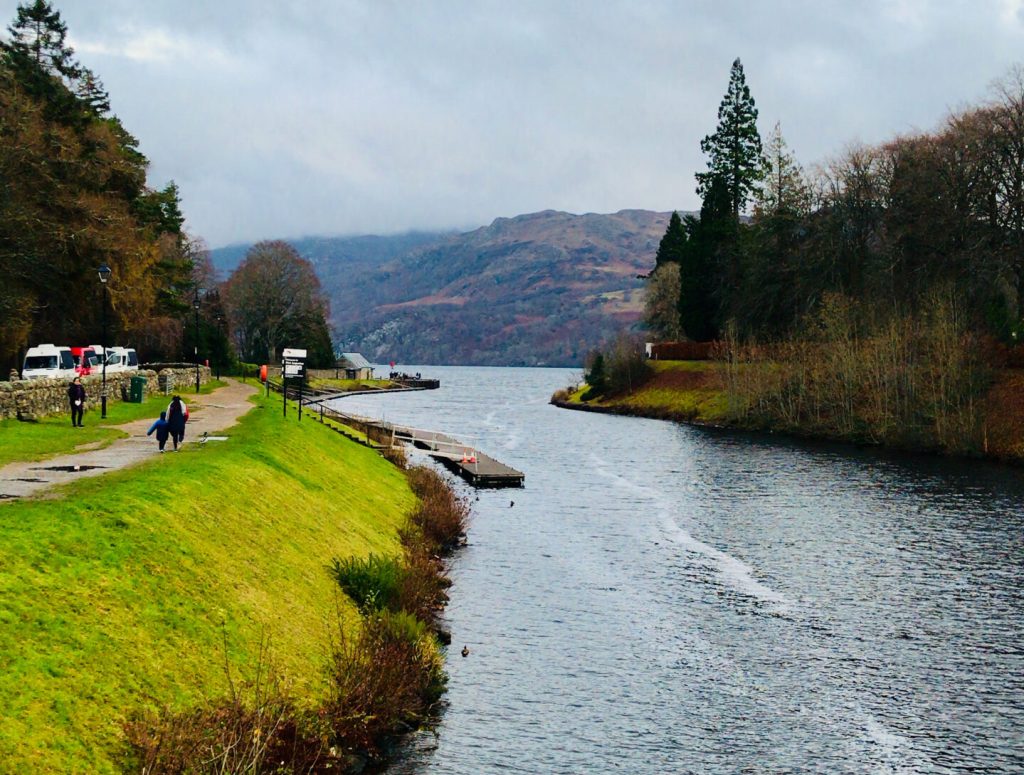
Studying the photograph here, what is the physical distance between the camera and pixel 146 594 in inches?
673

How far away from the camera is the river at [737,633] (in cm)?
1862

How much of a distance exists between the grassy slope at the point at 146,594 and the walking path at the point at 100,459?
107 centimetres

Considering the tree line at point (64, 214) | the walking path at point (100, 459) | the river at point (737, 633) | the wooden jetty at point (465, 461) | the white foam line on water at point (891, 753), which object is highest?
the tree line at point (64, 214)

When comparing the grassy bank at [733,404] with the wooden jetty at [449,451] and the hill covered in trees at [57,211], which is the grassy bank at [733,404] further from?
the hill covered in trees at [57,211]

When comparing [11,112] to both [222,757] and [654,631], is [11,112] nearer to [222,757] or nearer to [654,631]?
[654,631]

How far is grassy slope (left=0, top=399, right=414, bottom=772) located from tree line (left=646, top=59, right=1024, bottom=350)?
212ft

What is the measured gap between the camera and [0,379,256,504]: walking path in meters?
23.6

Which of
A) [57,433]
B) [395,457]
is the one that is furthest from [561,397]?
[57,433]

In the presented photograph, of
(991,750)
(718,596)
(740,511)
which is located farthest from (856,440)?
(991,750)

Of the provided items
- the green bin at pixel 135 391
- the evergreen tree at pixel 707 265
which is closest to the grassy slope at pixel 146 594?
the green bin at pixel 135 391

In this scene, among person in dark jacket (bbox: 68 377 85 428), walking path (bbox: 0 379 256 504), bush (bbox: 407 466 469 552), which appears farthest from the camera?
person in dark jacket (bbox: 68 377 85 428)

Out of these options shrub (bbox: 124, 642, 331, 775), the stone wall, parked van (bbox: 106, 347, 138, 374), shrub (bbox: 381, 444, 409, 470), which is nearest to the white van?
the stone wall

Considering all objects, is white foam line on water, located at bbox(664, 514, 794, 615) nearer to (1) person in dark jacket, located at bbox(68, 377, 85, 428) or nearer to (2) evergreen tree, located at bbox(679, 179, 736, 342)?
(1) person in dark jacket, located at bbox(68, 377, 85, 428)

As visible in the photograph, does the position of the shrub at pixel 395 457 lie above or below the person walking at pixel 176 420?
below
